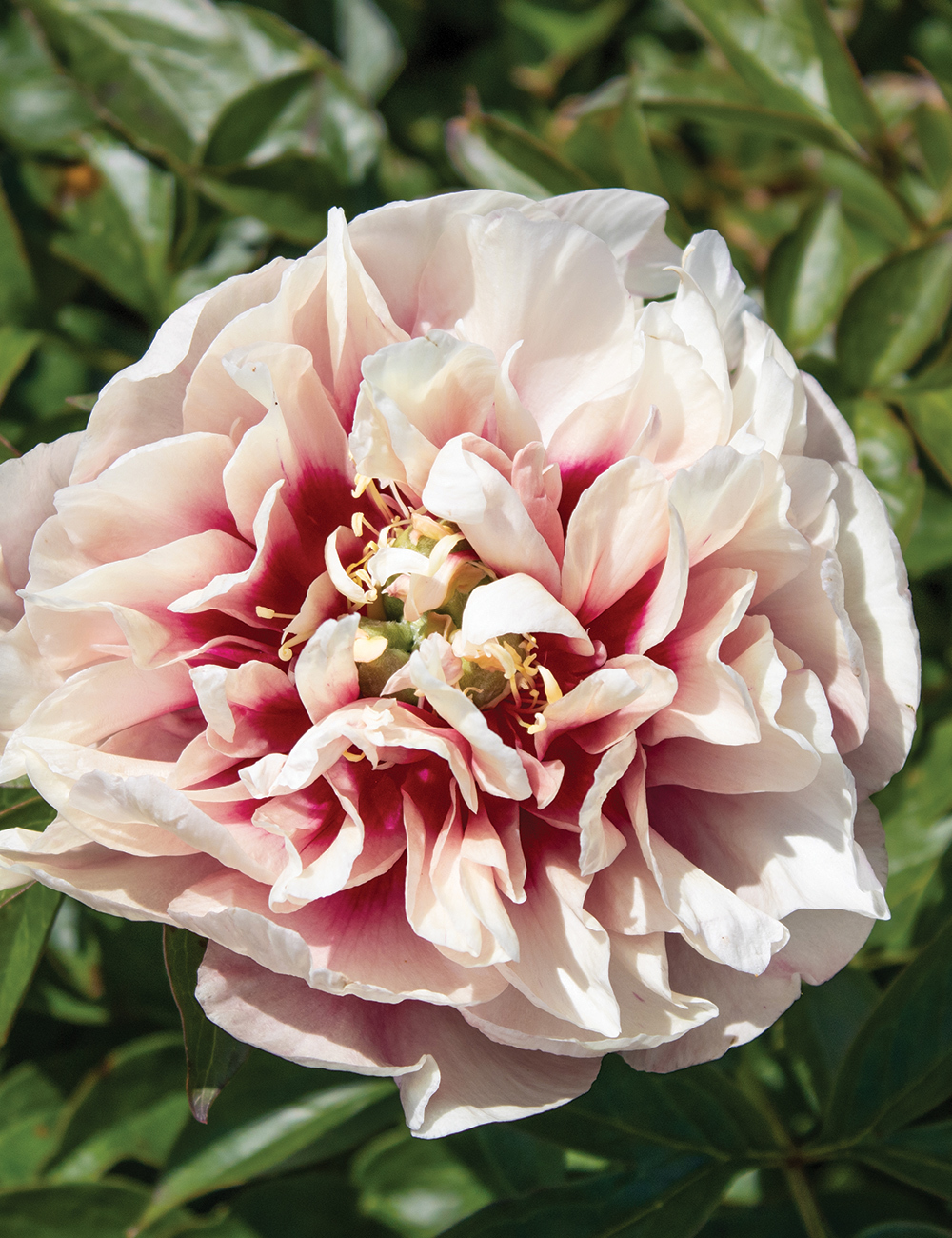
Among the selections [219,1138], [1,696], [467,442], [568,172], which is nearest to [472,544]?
[467,442]

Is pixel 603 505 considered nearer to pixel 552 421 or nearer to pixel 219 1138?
pixel 552 421

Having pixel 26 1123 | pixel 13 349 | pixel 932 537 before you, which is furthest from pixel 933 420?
pixel 26 1123

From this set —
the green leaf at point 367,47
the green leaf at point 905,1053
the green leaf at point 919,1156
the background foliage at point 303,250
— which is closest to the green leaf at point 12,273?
the background foliage at point 303,250

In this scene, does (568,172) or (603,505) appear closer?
(603,505)

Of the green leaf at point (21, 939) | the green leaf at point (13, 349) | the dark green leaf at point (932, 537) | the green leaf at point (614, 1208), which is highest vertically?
the dark green leaf at point (932, 537)

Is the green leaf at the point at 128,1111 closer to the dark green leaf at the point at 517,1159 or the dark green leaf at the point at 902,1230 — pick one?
the dark green leaf at the point at 517,1159

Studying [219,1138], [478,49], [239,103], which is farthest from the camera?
[478,49]

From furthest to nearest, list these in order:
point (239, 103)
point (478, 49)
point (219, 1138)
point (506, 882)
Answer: point (478, 49)
point (239, 103)
point (219, 1138)
point (506, 882)

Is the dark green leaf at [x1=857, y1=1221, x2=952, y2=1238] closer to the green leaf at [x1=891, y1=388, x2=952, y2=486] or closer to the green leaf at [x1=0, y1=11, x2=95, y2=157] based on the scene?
the green leaf at [x1=891, y1=388, x2=952, y2=486]

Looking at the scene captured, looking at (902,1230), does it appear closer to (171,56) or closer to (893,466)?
(893,466)
